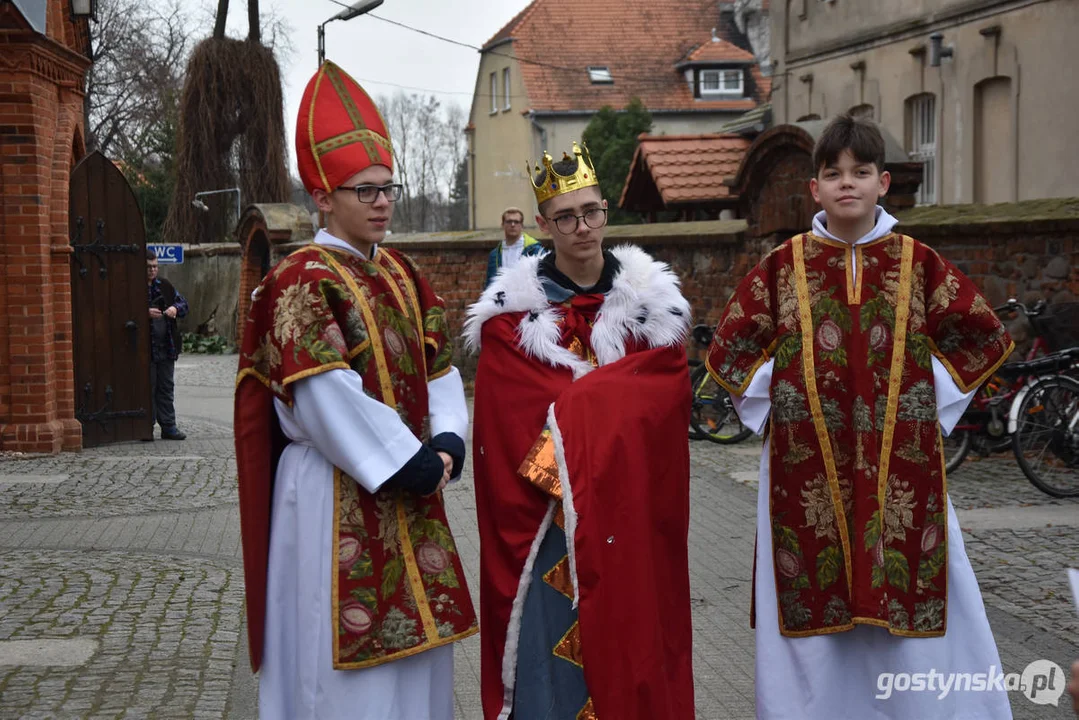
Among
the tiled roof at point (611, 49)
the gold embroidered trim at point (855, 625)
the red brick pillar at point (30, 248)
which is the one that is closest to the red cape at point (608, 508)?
the gold embroidered trim at point (855, 625)

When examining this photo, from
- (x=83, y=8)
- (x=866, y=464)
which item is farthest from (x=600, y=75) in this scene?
(x=866, y=464)

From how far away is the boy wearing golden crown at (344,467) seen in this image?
3.63 metres

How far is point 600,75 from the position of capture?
1960 inches

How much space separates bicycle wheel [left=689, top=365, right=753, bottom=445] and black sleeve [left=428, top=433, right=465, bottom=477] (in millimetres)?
8885

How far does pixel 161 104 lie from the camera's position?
46.2 meters

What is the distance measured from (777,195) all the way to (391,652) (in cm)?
955

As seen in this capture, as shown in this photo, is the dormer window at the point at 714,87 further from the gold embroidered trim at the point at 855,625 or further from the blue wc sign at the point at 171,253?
the gold embroidered trim at the point at 855,625

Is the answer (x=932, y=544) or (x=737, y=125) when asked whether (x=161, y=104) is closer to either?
(x=737, y=125)

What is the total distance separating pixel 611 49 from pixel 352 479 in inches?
1908

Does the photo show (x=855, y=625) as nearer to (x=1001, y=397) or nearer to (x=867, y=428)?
(x=867, y=428)

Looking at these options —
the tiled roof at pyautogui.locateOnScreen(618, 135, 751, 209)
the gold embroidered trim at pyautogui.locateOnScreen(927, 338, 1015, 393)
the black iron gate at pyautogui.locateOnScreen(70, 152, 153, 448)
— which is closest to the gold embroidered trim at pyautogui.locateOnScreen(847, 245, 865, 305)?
the gold embroidered trim at pyautogui.locateOnScreen(927, 338, 1015, 393)

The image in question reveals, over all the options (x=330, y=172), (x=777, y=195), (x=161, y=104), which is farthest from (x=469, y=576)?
(x=161, y=104)

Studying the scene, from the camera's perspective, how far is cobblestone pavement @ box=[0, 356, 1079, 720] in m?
5.38

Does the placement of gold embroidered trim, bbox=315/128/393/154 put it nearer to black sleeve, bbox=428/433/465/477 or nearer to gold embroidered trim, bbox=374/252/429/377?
gold embroidered trim, bbox=374/252/429/377
